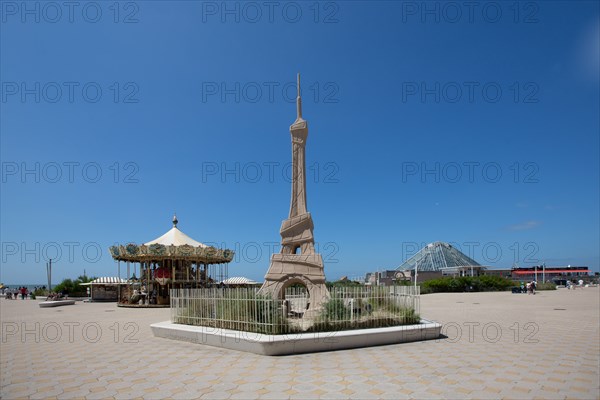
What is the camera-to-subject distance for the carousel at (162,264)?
88.1ft

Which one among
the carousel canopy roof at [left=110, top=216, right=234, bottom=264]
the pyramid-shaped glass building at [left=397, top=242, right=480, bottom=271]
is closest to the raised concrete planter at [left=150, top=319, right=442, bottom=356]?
the carousel canopy roof at [left=110, top=216, right=234, bottom=264]

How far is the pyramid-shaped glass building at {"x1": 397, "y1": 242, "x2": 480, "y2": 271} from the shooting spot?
86625 mm

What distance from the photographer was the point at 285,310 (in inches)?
462

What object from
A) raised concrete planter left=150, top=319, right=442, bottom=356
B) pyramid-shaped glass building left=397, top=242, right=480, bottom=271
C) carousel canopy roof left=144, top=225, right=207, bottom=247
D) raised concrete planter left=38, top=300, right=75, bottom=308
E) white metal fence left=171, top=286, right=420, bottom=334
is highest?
carousel canopy roof left=144, top=225, right=207, bottom=247

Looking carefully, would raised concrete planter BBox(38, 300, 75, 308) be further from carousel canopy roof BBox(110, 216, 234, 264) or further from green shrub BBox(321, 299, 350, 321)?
green shrub BBox(321, 299, 350, 321)

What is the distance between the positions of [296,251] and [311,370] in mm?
8634

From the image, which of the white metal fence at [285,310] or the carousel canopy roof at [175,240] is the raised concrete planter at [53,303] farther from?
the white metal fence at [285,310]

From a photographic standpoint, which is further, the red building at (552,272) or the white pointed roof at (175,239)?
the red building at (552,272)

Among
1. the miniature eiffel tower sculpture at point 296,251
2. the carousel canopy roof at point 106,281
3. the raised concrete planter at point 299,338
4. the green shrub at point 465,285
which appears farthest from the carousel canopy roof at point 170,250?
the green shrub at point 465,285

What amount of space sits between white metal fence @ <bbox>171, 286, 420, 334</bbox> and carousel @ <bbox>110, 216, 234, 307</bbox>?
14.8 meters

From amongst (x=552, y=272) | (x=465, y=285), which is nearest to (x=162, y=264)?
(x=465, y=285)

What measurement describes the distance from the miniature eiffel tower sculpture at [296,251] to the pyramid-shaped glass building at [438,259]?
74.3m

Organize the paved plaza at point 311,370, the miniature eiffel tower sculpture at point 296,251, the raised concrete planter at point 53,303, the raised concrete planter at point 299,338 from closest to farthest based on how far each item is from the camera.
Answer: the paved plaza at point 311,370, the raised concrete planter at point 299,338, the miniature eiffel tower sculpture at point 296,251, the raised concrete planter at point 53,303

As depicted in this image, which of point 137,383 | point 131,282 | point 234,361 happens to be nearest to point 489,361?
point 234,361
